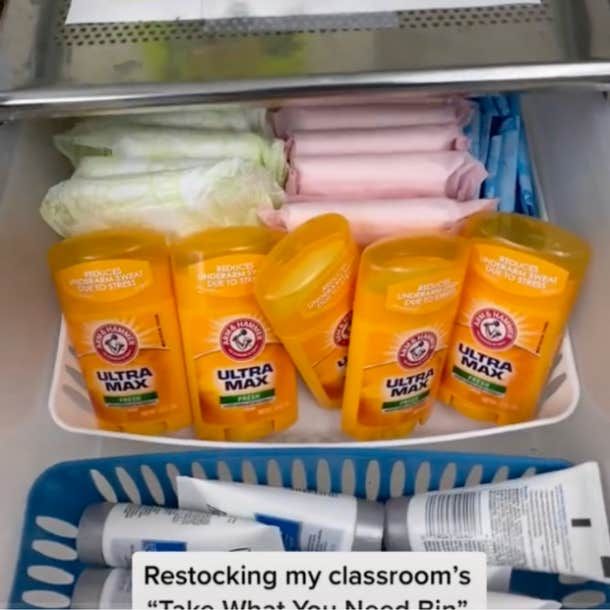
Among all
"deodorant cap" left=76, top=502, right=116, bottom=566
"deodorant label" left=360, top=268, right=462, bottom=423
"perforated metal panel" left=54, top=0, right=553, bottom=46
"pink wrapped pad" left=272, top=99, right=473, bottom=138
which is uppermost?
"perforated metal panel" left=54, top=0, right=553, bottom=46

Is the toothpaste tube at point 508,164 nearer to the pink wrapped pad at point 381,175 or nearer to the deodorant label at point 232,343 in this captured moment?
the pink wrapped pad at point 381,175

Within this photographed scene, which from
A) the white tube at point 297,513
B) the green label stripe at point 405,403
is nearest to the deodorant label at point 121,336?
the white tube at point 297,513

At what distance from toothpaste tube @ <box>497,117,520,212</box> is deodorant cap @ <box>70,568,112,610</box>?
544mm

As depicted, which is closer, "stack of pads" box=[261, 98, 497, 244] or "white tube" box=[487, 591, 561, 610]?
"white tube" box=[487, 591, 561, 610]

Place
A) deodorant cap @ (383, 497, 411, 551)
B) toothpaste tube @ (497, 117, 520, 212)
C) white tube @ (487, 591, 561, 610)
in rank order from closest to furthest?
white tube @ (487, 591, 561, 610) < deodorant cap @ (383, 497, 411, 551) < toothpaste tube @ (497, 117, 520, 212)

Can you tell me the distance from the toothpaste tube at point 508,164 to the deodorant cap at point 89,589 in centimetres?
54

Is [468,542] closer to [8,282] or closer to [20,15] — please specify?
[8,282]

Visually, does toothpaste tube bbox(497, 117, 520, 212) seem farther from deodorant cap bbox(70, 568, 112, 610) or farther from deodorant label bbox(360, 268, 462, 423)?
deodorant cap bbox(70, 568, 112, 610)

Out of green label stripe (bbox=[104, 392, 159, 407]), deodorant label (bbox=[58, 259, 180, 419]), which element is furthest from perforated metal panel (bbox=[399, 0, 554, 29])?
green label stripe (bbox=[104, 392, 159, 407])

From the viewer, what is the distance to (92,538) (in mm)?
821

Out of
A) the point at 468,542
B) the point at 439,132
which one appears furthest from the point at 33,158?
the point at 468,542

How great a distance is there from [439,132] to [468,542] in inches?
15.9

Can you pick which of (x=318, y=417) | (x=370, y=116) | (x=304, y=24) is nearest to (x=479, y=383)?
(x=318, y=417)

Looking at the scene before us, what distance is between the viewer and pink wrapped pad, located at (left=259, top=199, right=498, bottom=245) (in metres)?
0.86
